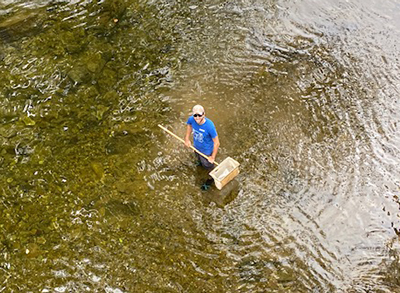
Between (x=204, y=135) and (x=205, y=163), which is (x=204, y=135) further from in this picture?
(x=205, y=163)

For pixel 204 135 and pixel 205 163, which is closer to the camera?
pixel 204 135

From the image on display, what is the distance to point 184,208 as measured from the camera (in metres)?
8.15

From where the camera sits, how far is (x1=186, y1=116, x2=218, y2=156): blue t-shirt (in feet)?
24.9

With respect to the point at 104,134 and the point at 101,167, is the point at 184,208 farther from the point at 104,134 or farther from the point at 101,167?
the point at 104,134

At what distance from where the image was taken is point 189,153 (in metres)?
9.12

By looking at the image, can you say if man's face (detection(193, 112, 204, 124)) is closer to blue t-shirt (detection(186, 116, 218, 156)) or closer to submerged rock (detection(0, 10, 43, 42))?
blue t-shirt (detection(186, 116, 218, 156))

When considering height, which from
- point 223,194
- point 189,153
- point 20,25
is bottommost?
point 223,194

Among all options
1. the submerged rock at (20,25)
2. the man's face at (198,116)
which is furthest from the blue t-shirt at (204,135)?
the submerged rock at (20,25)

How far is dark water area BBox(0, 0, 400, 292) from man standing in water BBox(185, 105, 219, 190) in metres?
0.70

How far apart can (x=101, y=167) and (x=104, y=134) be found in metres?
1.00

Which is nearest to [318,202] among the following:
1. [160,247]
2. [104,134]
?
[160,247]

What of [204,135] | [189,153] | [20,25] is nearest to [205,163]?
[189,153]

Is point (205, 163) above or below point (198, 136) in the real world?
below

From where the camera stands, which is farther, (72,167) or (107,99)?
(107,99)
